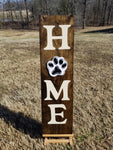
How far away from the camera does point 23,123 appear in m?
2.91

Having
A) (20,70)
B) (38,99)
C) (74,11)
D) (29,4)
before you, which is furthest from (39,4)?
(38,99)

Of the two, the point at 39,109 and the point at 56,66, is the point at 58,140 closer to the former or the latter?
the point at 39,109

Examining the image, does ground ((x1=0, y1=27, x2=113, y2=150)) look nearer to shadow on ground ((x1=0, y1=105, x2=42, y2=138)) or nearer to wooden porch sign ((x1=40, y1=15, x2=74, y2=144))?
shadow on ground ((x1=0, y1=105, x2=42, y2=138))

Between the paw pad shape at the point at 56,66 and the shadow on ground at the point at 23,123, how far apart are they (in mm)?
1154

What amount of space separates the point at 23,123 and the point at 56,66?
142cm

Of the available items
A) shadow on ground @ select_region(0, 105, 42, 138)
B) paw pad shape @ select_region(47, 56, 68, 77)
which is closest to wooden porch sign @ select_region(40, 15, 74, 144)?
paw pad shape @ select_region(47, 56, 68, 77)

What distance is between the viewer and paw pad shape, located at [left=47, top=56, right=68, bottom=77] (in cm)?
208

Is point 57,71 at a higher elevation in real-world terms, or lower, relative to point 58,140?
higher

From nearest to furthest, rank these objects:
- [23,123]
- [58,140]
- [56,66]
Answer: [56,66] → [58,140] → [23,123]

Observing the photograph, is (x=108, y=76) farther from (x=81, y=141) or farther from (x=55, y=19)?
(x=55, y=19)

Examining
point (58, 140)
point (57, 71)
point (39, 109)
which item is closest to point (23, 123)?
point (39, 109)

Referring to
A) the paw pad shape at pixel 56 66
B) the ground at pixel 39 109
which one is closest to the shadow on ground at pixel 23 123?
the ground at pixel 39 109

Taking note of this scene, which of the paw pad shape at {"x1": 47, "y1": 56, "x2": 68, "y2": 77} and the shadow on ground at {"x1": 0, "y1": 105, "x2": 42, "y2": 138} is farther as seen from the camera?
the shadow on ground at {"x1": 0, "y1": 105, "x2": 42, "y2": 138}

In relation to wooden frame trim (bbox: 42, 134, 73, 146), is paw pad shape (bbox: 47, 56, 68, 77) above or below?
above
